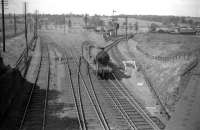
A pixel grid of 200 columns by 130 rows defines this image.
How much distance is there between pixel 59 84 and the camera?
27.7 metres

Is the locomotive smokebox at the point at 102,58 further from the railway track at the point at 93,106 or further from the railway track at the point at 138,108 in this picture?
the railway track at the point at 93,106

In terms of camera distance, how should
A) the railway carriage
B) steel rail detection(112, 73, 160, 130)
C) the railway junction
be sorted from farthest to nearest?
the railway carriage
steel rail detection(112, 73, 160, 130)
the railway junction

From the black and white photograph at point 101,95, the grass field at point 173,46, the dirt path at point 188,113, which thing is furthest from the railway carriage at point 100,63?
the dirt path at point 188,113

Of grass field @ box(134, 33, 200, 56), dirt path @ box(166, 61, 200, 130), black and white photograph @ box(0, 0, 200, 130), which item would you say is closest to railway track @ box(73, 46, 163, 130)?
black and white photograph @ box(0, 0, 200, 130)

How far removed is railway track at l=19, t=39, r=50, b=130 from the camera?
17.2 metres

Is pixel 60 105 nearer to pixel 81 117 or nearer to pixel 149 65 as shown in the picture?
pixel 81 117

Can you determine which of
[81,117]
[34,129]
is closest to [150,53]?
[81,117]

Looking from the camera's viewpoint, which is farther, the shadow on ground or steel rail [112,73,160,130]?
steel rail [112,73,160,130]

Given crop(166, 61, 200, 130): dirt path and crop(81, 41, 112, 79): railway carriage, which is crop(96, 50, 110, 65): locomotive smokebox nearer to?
crop(81, 41, 112, 79): railway carriage

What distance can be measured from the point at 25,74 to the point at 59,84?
623 centimetres

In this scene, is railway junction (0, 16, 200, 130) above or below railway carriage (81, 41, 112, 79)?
below

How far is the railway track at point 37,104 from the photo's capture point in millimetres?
17156

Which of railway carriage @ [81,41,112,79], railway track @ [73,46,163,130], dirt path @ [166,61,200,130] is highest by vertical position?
dirt path @ [166,61,200,130]

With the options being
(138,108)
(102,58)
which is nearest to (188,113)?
(138,108)
